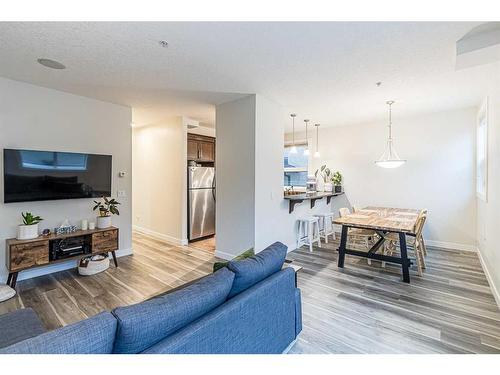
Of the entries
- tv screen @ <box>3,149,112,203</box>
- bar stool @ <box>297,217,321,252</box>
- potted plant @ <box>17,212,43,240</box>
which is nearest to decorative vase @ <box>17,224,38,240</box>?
potted plant @ <box>17,212,43,240</box>

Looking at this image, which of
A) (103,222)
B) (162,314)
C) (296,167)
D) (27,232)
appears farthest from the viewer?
(296,167)

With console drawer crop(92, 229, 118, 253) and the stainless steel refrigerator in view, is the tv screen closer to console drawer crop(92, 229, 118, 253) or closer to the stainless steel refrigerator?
console drawer crop(92, 229, 118, 253)

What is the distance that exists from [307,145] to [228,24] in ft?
16.5

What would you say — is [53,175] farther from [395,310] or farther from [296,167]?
[296,167]

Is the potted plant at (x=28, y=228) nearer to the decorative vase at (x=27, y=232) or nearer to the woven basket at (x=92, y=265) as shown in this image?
the decorative vase at (x=27, y=232)

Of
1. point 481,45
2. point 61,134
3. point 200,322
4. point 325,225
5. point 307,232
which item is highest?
point 481,45

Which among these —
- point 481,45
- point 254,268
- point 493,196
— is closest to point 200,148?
point 254,268

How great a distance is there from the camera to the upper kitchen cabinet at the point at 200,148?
5254mm

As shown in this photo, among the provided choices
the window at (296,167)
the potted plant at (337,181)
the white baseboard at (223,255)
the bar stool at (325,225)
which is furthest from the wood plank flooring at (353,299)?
the window at (296,167)

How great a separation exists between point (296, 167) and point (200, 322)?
19.9 ft

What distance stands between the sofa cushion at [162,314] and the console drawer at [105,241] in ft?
9.70

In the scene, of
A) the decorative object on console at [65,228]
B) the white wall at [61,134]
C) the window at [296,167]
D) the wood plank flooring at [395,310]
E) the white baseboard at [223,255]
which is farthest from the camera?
the window at [296,167]

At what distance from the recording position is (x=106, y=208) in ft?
13.1

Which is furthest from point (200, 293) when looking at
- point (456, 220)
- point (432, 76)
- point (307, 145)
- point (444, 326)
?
point (307, 145)
